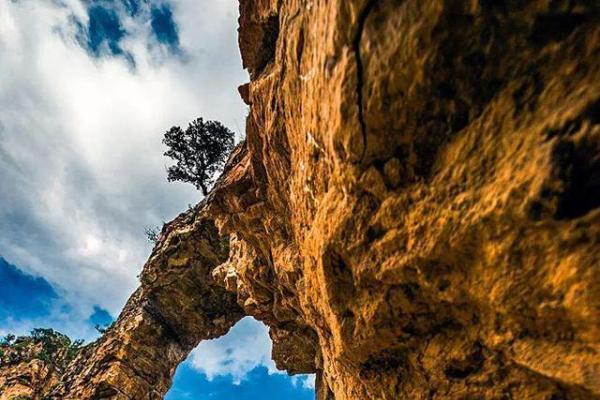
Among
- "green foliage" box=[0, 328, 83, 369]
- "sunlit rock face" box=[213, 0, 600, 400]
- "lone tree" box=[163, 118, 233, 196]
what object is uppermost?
"lone tree" box=[163, 118, 233, 196]

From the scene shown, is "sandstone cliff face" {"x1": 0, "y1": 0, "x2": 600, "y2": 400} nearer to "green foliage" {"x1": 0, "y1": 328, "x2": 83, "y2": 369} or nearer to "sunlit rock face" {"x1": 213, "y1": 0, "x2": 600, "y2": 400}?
"sunlit rock face" {"x1": 213, "y1": 0, "x2": 600, "y2": 400}

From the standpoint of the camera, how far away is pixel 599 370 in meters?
3.31

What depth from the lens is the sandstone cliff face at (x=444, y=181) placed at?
3148 mm

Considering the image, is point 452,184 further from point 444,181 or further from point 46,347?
point 46,347

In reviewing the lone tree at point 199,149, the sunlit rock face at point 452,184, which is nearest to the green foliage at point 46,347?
the lone tree at point 199,149

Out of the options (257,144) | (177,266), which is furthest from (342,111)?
(177,266)

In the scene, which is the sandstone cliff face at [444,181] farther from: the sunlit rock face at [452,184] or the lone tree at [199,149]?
the lone tree at [199,149]

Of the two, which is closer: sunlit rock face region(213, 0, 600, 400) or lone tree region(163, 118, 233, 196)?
sunlit rock face region(213, 0, 600, 400)

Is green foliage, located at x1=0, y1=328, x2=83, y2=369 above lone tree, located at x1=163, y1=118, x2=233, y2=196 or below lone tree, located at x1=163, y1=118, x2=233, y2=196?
below

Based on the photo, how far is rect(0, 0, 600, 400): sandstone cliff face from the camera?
3.15 metres

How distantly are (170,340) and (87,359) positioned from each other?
663 centimetres

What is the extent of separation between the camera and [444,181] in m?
4.21

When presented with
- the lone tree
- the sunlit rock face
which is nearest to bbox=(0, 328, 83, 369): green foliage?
the lone tree

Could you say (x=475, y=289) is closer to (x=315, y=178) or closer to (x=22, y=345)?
(x=315, y=178)
